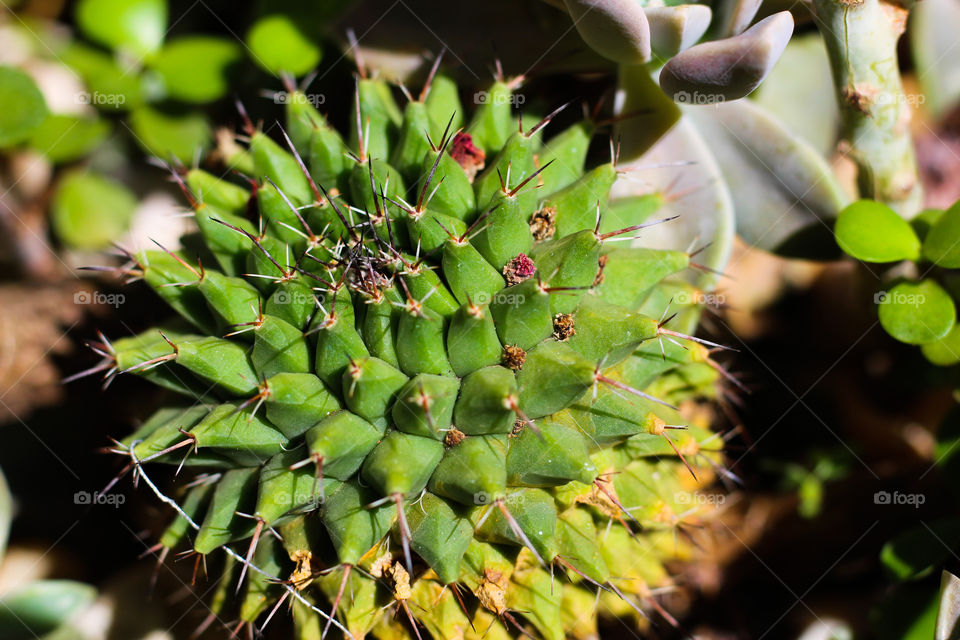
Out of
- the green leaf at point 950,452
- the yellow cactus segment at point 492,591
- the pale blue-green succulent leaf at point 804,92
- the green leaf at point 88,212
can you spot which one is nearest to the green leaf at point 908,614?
the green leaf at point 950,452

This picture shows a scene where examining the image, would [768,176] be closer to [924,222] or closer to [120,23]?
[924,222]

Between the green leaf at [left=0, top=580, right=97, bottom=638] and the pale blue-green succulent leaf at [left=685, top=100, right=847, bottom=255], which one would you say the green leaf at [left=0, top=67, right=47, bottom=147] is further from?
the pale blue-green succulent leaf at [left=685, top=100, right=847, bottom=255]

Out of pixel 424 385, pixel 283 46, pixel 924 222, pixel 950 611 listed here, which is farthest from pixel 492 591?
pixel 283 46

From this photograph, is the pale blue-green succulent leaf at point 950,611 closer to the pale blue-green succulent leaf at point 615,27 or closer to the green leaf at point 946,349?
the green leaf at point 946,349

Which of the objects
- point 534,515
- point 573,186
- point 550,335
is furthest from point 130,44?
point 534,515

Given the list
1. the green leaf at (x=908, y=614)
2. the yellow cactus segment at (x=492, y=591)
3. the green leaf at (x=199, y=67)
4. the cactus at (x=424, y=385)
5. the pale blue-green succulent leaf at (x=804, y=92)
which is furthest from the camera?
the green leaf at (x=199, y=67)

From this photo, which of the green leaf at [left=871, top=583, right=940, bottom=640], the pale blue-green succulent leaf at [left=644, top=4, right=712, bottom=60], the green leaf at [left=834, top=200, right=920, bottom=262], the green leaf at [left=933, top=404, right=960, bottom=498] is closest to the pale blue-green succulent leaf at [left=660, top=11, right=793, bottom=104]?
the pale blue-green succulent leaf at [left=644, top=4, right=712, bottom=60]
